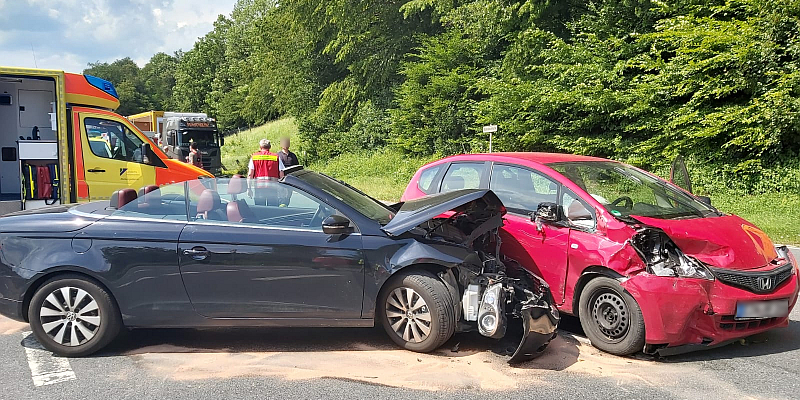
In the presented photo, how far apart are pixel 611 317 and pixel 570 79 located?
1378 centimetres

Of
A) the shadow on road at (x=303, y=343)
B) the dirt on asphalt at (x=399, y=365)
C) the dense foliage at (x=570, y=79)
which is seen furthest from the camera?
the dense foliage at (x=570, y=79)

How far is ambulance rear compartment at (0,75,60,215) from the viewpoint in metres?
10.1

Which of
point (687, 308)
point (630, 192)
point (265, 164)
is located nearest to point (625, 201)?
point (630, 192)

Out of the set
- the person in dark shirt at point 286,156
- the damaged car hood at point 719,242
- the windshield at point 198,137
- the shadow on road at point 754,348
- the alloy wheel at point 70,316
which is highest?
the windshield at point 198,137

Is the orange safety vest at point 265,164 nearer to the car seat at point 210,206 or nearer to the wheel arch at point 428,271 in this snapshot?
the car seat at point 210,206

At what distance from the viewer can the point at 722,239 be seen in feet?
16.0

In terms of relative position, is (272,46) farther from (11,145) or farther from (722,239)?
(722,239)

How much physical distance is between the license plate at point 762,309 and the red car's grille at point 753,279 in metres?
0.10

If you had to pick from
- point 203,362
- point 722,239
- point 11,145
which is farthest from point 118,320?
point 11,145

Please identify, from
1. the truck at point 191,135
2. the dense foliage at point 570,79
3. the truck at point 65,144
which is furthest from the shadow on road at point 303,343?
the truck at point 191,135

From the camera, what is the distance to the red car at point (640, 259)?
15.0 ft

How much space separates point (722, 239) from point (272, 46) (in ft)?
113

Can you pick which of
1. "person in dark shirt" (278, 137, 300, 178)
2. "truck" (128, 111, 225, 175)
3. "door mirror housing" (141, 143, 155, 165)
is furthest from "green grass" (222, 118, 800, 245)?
"door mirror housing" (141, 143, 155, 165)

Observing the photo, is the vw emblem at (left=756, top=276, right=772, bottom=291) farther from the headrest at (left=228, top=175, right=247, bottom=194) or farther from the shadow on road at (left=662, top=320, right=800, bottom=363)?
the headrest at (left=228, top=175, right=247, bottom=194)
